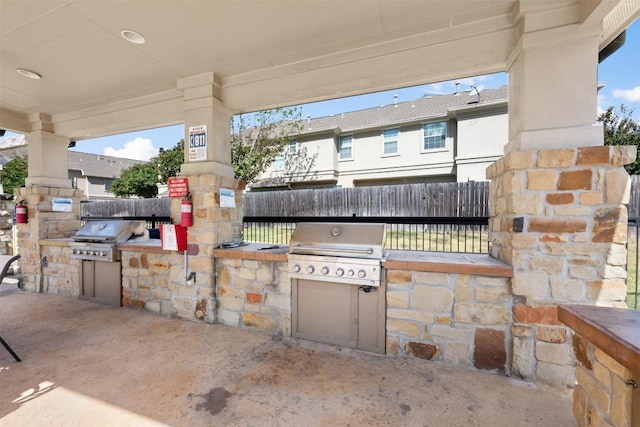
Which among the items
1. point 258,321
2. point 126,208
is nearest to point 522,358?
point 258,321

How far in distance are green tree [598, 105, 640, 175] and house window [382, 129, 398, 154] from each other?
710 centimetres

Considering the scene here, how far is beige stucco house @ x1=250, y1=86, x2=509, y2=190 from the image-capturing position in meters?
10.4

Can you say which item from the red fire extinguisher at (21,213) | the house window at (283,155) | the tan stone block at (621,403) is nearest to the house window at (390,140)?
the house window at (283,155)

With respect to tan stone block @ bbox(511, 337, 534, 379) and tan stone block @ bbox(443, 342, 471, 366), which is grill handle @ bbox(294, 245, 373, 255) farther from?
tan stone block @ bbox(511, 337, 534, 379)

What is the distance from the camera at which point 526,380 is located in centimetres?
204

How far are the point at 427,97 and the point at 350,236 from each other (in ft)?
43.4

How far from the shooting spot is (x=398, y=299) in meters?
2.38

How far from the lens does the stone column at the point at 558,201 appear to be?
1.90 m

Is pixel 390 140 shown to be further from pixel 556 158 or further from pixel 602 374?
pixel 602 374

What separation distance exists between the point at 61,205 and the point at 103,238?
67.0 inches

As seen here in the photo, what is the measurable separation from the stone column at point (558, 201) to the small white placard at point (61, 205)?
6.28 metres

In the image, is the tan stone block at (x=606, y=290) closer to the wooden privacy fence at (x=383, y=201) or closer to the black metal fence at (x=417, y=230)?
the black metal fence at (x=417, y=230)

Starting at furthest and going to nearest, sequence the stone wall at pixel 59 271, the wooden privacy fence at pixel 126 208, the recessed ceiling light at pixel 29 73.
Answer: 1. the wooden privacy fence at pixel 126 208
2. the stone wall at pixel 59 271
3. the recessed ceiling light at pixel 29 73

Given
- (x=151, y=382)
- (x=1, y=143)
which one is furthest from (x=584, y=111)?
(x=1, y=143)
